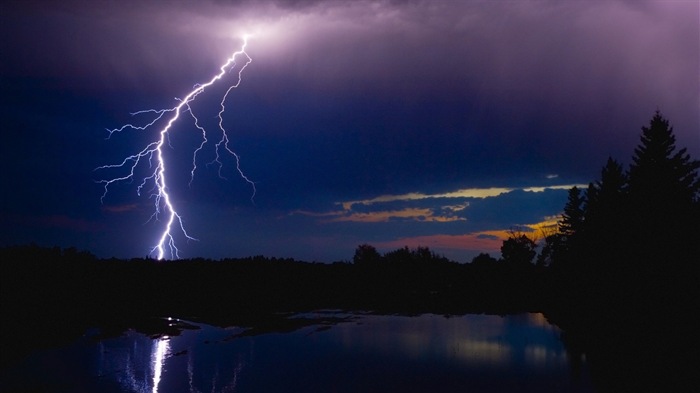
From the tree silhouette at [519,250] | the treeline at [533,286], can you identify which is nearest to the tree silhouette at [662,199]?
the treeline at [533,286]

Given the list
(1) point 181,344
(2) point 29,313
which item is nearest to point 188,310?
(2) point 29,313

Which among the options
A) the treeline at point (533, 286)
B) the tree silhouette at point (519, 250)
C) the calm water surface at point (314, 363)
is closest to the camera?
the calm water surface at point (314, 363)

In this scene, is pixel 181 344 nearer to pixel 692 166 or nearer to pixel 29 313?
pixel 29 313

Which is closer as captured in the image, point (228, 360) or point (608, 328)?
point (228, 360)

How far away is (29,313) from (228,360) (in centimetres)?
1535

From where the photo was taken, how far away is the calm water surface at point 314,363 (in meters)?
14.7

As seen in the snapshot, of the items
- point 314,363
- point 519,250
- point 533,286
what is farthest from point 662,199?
point 519,250

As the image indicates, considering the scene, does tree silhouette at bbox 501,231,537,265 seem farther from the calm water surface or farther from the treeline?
the calm water surface

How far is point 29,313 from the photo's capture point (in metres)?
27.1

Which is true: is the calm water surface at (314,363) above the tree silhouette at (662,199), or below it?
below

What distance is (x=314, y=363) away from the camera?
17891mm

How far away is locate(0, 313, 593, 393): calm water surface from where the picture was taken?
14.7 meters

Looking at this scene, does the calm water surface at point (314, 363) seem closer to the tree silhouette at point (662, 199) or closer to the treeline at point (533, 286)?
the treeline at point (533, 286)

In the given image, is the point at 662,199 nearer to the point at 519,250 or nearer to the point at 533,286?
the point at 533,286
